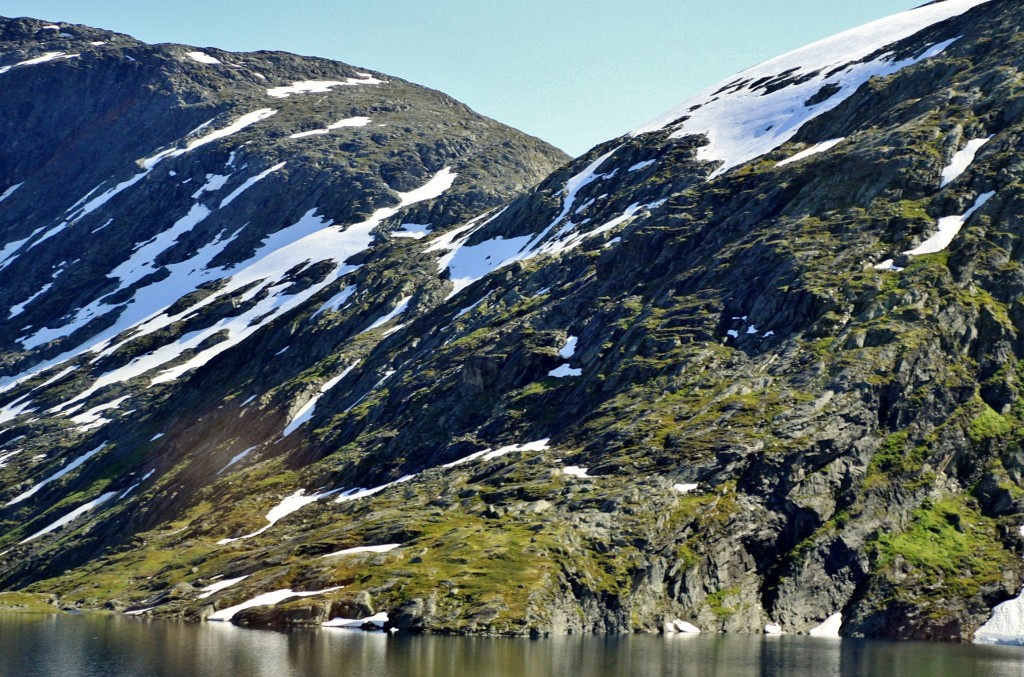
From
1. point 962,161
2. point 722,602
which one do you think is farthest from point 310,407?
point 962,161

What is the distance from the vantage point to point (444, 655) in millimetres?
72125

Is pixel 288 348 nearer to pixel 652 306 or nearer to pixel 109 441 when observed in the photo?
pixel 109 441

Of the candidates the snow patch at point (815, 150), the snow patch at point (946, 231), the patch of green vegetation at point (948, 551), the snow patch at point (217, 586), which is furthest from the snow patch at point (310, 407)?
the patch of green vegetation at point (948, 551)

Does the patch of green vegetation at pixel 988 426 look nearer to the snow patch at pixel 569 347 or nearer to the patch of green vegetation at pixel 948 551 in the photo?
the patch of green vegetation at pixel 948 551

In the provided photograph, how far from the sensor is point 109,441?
190m

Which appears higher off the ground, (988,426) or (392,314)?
(392,314)

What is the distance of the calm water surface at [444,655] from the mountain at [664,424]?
8.43 meters

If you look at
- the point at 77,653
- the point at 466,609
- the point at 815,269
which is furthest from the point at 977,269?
the point at 77,653

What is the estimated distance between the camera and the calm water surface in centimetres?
6481

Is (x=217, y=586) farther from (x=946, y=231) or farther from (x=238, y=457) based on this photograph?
(x=946, y=231)

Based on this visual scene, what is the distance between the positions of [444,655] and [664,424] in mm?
50253

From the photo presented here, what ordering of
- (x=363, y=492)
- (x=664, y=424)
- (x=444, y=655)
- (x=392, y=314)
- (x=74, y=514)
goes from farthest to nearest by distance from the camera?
(x=392, y=314) < (x=74, y=514) < (x=363, y=492) < (x=664, y=424) < (x=444, y=655)

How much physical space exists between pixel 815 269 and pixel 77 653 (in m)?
88.6

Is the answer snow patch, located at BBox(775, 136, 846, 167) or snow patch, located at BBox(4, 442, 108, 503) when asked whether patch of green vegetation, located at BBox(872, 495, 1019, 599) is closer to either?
snow patch, located at BBox(775, 136, 846, 167)
